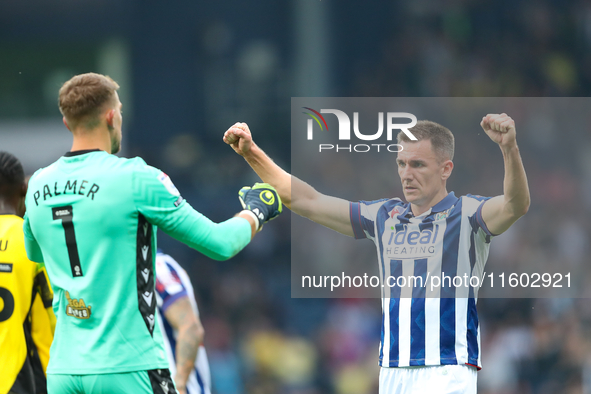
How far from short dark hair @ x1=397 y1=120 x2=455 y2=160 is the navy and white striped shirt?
0.24 m

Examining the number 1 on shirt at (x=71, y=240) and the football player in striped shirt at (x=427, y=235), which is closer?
the number 1 on shirt at (x=71, y=240)

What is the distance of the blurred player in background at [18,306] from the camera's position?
3758 millimetres

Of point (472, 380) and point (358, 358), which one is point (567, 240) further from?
point (472, 380)

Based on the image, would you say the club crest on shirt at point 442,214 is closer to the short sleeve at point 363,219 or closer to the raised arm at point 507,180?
the raised arm at point 507,180

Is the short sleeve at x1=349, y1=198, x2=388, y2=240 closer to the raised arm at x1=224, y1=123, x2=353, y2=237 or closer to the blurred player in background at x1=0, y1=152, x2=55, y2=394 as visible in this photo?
the raised arm at x1=224, y1=123, x2=353, y2=237

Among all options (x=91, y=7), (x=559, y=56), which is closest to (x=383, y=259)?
(x=559, y=56)

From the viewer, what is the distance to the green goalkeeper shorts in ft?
10.0

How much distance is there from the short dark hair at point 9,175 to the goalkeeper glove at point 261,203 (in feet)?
4.19

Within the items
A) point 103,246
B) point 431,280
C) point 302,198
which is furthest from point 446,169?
point 103,246

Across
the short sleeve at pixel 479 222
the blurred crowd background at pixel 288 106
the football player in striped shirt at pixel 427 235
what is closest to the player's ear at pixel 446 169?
the football player in striped shirt at pixel 427 235

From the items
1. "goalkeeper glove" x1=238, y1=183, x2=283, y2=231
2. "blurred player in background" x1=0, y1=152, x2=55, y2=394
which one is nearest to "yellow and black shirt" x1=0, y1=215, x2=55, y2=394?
"blurred player in background" x1=0, y1=152, x2=55, y2=394

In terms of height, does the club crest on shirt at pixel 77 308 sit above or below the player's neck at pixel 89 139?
below

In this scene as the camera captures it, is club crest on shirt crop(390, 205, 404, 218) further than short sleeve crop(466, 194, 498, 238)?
Yes

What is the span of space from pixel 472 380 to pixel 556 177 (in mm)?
6389
